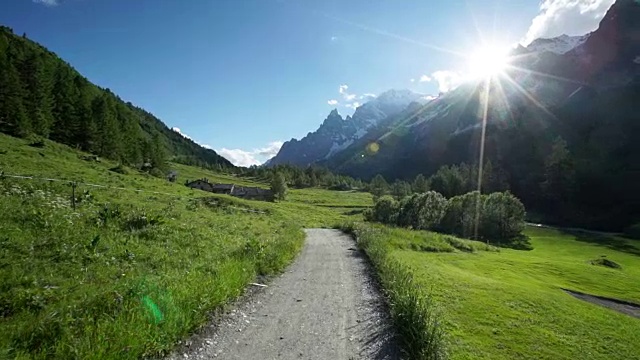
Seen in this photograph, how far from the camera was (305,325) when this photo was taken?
12844mm

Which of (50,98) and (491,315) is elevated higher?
(50,98)

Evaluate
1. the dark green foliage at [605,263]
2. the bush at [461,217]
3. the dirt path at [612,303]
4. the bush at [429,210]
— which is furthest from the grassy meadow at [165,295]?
the bush at [461,217]

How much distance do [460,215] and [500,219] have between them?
12.5 meters

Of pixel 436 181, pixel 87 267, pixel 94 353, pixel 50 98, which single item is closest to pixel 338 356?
pixel 94 353

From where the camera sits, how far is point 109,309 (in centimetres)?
1058

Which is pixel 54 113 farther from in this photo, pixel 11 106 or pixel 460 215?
pixel 460 215

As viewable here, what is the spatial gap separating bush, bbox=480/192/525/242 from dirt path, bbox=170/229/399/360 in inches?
3683

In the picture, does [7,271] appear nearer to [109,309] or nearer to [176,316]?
[109,309]

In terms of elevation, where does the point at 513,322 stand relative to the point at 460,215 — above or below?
below

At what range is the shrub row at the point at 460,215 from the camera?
9688 centimetres

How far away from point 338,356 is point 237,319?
4.14 metres

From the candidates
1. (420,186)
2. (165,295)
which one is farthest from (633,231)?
(165,295)

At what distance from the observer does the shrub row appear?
3814 inches

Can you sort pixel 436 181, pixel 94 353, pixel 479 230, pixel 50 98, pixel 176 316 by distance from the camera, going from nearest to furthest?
pixel 94 353 → pixel 176 316 → pixel 50 98 → pixel 479 230 → pixel 436 181
